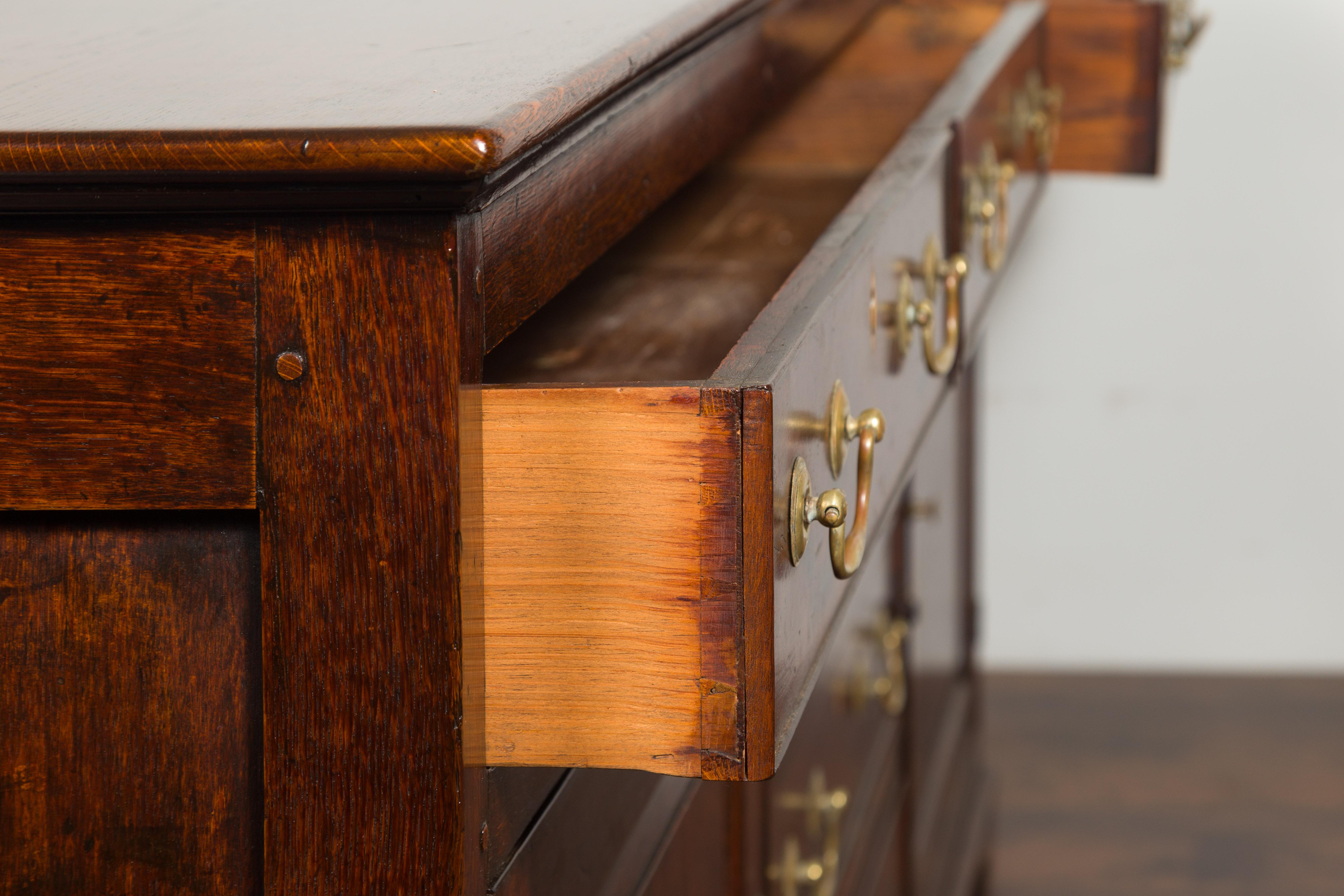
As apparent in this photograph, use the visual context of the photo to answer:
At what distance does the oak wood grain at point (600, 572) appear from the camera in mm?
486

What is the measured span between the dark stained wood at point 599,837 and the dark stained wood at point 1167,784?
4.69ft

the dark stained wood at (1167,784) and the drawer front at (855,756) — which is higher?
the drawer front at (855,756)

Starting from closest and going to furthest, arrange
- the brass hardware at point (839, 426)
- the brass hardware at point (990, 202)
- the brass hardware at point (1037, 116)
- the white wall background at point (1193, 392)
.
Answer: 1. the brass hardware at point (839, 426)
2. the brass hardware at point (990, 202)
3. the brass hardware at point (1037, 116)
4. the white wall background at point (1193, 392)

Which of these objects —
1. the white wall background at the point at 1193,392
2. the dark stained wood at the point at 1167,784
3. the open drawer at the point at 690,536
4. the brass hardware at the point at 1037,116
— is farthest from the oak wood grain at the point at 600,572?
the white wall background at the point at 1193,392

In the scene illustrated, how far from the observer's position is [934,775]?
6.03 ft

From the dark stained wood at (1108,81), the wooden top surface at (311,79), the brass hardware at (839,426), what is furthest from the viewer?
the dark stained wood at (1108,81)

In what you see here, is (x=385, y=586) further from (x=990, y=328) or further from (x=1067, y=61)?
(x=990, y=328)

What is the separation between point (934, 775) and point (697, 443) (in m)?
1.45

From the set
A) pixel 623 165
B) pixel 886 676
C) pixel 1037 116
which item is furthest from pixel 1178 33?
pixel 623 165

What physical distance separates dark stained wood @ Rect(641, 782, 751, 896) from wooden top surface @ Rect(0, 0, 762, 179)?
0.41 metres

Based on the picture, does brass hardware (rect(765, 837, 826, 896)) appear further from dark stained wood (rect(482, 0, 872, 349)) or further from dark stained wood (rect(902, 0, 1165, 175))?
dark stained wood (rect(902, 0, 1165, 175))

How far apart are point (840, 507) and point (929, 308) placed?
293 mm

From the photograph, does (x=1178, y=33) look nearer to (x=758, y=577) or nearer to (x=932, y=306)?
(x=932, y=306)

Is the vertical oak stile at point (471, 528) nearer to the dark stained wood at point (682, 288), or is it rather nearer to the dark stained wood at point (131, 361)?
the dark stained wood at point (131, 361)
